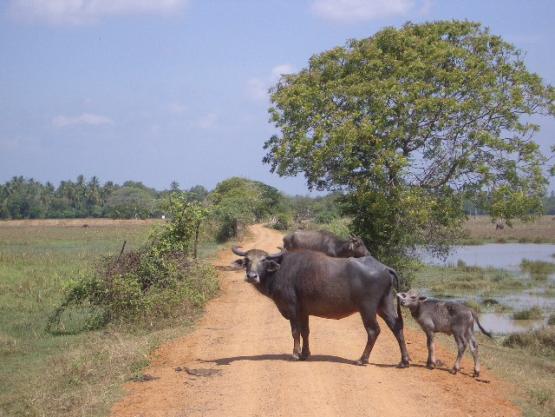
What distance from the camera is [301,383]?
33.5 ft

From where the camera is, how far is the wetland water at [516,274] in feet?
84.3

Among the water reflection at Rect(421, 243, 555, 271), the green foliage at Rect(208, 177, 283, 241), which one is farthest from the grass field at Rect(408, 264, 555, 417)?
the green foliage at Rect(208, 177, 283, 241)

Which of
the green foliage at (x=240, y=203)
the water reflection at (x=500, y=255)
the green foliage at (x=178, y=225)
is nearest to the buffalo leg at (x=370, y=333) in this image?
the green foliage at (x=178, y=225)

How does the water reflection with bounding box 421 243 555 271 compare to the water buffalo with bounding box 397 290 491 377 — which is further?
the water reflection with bounding box 421 243 555 271

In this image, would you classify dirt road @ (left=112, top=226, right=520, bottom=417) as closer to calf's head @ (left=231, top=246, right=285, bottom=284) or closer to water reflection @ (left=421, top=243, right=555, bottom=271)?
calf's head @ (left=231, top=246, right=285, bottom=284)

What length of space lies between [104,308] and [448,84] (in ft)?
40.7

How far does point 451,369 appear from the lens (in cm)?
1153

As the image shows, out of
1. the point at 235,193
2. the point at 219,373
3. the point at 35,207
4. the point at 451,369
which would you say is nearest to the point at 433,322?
the point at 451,369

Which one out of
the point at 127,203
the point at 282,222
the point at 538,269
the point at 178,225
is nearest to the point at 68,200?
the point at 127,203

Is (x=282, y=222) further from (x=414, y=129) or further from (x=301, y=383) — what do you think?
(x=301, y=383)

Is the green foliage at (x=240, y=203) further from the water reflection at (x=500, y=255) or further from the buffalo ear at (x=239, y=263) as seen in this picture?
the buffalo ear at (x=239, y=263)

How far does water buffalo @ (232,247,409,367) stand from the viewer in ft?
37.8

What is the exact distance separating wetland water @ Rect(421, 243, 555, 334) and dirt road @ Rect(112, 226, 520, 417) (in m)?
12.2

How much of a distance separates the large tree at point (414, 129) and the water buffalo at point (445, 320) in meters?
9.32
